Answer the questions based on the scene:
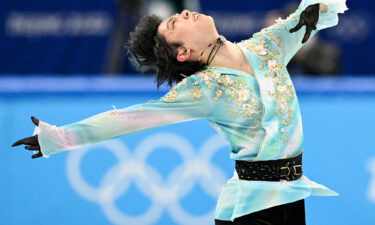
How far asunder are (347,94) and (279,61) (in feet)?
6.95

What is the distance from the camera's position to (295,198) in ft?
11.5

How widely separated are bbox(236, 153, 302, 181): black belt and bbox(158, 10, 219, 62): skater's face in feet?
1.95

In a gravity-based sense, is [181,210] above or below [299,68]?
below

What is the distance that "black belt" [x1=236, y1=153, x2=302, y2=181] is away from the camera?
3.53 metres

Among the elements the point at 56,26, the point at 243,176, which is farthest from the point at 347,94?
the point at 56,26

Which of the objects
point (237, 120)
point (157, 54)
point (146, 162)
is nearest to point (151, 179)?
point (146, 162)

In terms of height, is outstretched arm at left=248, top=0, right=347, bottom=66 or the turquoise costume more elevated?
outstretched arm at left=248, top=0, right=347, bottom=66

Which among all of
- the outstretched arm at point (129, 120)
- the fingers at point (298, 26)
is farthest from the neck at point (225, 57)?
the fingers at point (298, 26)

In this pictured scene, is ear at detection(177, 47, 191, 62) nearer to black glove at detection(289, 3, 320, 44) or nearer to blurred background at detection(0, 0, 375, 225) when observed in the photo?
black glove at detection(289, 3, 320, 44)

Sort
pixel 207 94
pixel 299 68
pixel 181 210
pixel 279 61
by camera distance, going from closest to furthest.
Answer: pixel 207 94 → pixel 279 61 → pixel 181 210 → pixel 299 68

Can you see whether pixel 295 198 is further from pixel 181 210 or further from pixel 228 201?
pixel 181 210

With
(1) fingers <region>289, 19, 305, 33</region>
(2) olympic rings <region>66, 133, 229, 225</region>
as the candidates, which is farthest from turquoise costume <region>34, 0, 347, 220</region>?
(2) olympic rings <region>66, 133, 229, 225</region>

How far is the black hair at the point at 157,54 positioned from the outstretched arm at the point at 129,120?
21cm

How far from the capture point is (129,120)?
133 inches
